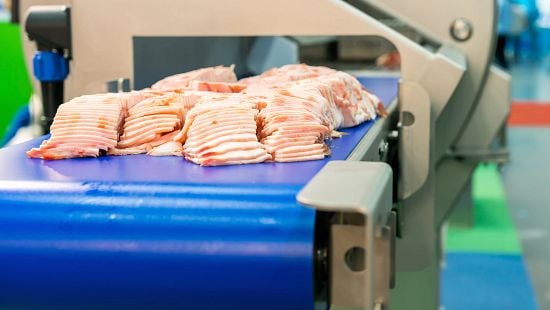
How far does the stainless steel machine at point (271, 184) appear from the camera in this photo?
89 centimetres

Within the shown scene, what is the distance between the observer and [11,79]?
4.68 meters

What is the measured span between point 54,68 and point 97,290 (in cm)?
93

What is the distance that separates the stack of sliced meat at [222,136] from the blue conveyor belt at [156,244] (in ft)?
0.41

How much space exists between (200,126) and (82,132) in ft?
0.59

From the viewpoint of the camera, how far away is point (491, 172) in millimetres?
5891

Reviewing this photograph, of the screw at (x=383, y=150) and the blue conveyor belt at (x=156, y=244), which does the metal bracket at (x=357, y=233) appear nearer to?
the blue conveyor belt at (x=156, y=244)

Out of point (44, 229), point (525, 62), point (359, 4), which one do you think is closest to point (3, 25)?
point (359, 4)

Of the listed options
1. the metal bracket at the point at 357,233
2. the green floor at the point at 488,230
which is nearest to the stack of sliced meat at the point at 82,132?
the metal bracket at the point at 357,233

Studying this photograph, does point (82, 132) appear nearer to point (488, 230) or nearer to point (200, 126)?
point (200, 126)

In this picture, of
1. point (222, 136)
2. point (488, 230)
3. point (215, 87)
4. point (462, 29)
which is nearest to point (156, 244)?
point (222, 136)

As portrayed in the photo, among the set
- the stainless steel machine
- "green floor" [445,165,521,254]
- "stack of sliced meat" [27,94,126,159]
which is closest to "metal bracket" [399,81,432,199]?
the stainless steel machine

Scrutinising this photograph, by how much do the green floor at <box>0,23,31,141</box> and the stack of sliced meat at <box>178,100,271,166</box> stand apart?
12.1 feet

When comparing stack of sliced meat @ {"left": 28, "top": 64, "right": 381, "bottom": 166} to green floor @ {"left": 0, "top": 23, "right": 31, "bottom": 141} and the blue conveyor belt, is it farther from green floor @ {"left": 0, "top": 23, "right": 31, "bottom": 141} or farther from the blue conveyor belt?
green floor @ {"left": 0, "top": 23, "right": 31, "bottom": 141}

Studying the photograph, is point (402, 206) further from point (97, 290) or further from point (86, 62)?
point (97, 290)
